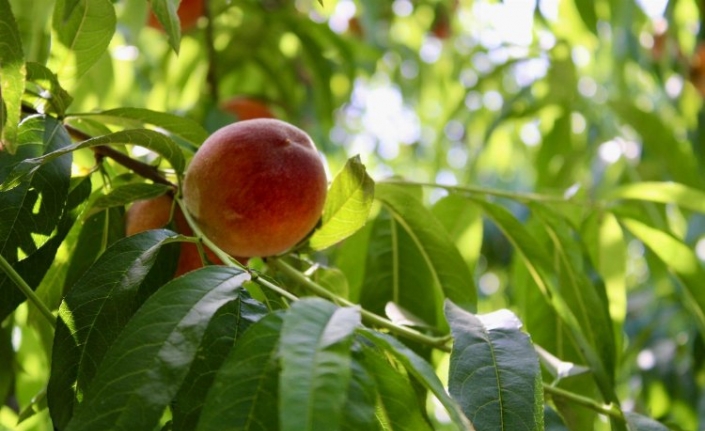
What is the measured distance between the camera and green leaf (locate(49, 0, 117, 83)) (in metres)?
0.85

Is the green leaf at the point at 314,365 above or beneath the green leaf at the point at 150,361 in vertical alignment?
above

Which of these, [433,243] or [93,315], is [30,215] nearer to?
[93,315]

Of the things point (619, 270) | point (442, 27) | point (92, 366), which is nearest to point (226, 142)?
point (92, 366)

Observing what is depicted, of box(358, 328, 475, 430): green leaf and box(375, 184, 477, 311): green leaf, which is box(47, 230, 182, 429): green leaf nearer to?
box(358, 328, 475, 430): green leaf

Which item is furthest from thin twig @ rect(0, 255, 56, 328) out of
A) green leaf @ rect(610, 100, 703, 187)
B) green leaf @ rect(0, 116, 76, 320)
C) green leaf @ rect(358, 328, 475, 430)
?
green leaf @ rect(610, 100, 703, 187)

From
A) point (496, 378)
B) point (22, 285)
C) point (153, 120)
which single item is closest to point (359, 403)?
point (496, 378)

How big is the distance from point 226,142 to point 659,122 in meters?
1.11

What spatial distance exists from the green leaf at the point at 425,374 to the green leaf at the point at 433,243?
1.31 feet

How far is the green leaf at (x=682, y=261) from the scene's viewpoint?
3.71 feet

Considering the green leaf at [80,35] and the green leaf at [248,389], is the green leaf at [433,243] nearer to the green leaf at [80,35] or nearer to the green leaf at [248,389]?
the green leaf at [80,35]

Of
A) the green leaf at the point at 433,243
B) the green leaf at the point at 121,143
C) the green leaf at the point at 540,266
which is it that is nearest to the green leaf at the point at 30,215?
the green leaf at the point at 121,143

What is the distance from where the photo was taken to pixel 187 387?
0.63 metres

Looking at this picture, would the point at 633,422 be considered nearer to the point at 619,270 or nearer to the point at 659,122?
the point at 619,270

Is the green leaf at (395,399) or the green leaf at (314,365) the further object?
the green leaf at (395,399)
